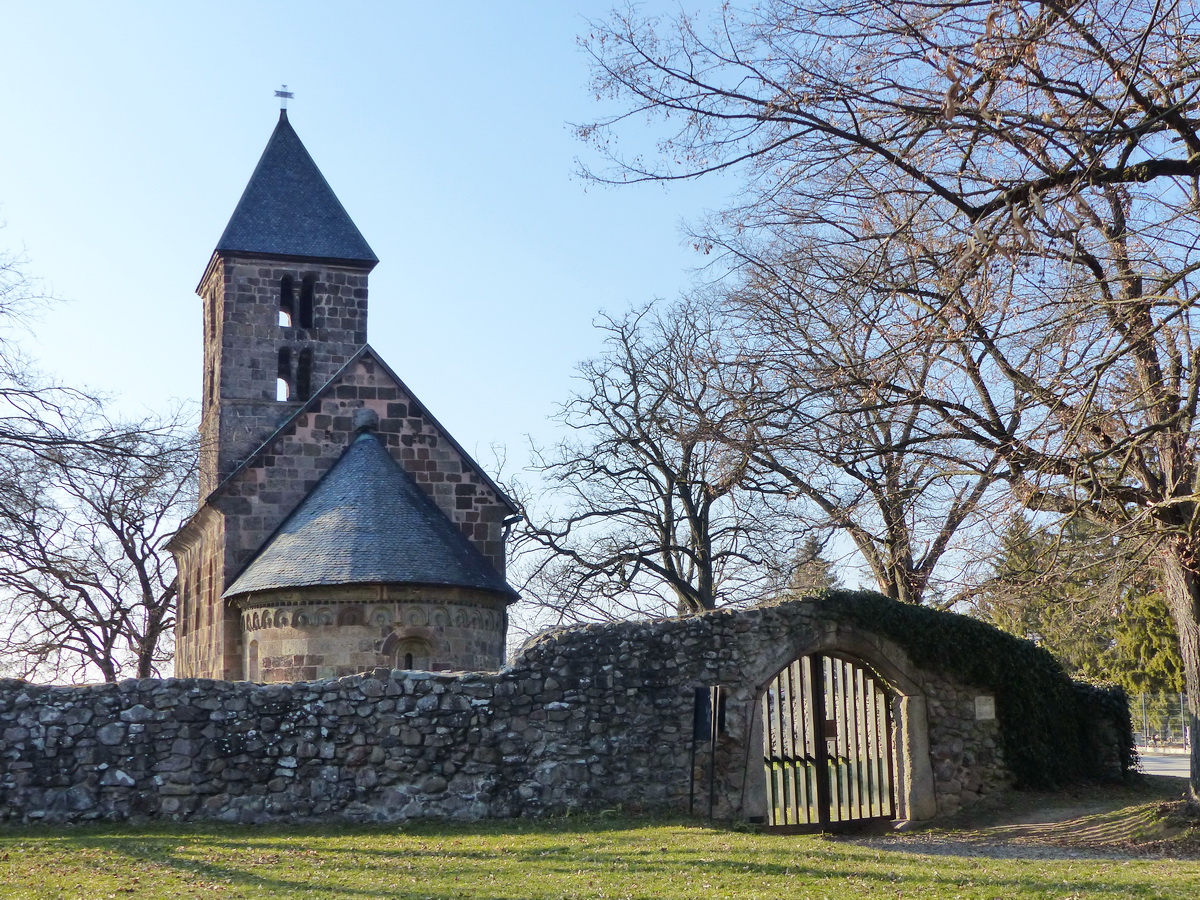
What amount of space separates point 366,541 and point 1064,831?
10.9 meters

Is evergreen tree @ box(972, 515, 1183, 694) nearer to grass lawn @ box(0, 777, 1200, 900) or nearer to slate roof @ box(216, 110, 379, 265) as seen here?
grass lawn @ box(0, 777, 1200, 900)

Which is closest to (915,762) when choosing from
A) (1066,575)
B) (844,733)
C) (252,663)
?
(844,733)

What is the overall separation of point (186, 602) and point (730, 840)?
675 inches

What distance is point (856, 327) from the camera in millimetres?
10578

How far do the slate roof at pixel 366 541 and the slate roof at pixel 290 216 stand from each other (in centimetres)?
667

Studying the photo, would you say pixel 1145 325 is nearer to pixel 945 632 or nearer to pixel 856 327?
pixel 856 327

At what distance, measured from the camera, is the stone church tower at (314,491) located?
1872 cm

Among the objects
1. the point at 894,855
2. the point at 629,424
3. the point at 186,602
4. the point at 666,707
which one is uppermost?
the point at 629,424

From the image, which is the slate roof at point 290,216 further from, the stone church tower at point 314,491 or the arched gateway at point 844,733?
the arched gateway at point 844,733

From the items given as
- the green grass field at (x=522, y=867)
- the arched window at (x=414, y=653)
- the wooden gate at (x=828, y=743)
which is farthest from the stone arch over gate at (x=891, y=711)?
the arched window at (x=414, y=653)

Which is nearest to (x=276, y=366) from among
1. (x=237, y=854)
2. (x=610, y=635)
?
(x=610, y=635)

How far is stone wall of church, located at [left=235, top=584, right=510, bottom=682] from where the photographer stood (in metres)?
18.6

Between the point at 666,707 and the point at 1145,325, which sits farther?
the point at 666,707

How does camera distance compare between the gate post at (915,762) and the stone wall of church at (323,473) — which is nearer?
the gate post at (915,762)
